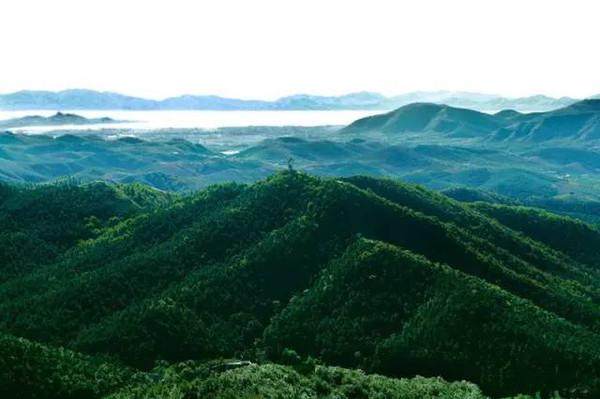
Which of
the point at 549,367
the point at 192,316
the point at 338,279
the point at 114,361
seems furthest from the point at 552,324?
the point at 114,361

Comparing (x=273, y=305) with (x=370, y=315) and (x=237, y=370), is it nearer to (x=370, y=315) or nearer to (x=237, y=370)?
(x=370, y=315)

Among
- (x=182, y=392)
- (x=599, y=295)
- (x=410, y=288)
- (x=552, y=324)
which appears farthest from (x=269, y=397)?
(x=599, y=295)

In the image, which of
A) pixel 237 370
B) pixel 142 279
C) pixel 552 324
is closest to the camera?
pixel 237 370

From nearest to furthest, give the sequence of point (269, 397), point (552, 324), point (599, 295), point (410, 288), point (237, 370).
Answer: point (269, 397)
point (237, 370)
point (552, 324)
point (410, 288)
point (599, 295)

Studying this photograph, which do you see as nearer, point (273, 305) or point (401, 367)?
point (401, 367)

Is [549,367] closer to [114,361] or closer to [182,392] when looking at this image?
[182,392]

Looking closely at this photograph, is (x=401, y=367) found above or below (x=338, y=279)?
below
